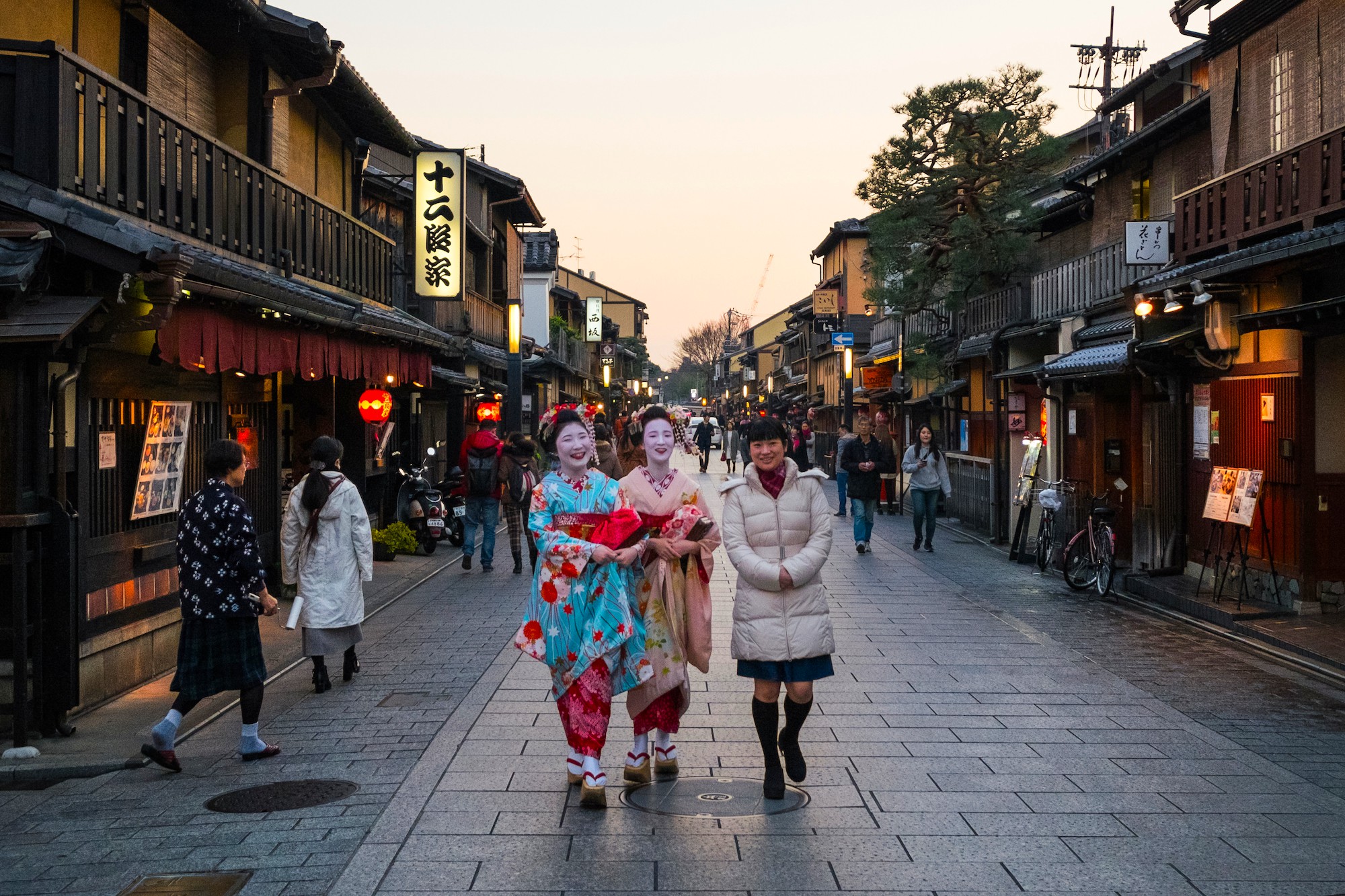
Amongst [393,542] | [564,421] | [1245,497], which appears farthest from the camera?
[393,542]

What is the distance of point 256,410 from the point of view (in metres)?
13.6

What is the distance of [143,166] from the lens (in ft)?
32.5

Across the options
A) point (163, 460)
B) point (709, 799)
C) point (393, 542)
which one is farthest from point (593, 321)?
point (709, 799)

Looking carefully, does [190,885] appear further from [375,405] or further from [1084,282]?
[1084,282]

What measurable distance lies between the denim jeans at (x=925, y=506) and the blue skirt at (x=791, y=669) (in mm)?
13102

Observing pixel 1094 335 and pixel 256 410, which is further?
pixel 1094 335

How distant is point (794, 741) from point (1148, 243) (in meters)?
12.1

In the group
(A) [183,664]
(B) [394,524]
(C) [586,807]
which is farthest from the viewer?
(B) [394,524]

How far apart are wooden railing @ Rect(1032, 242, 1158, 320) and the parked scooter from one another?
10.9 m

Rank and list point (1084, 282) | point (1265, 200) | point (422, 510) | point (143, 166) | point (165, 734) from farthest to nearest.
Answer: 1. point (1084, 282)
2. point (422, 510)
3. point (1265, 200)
4. point (143, 166)
5. point (165, 734)

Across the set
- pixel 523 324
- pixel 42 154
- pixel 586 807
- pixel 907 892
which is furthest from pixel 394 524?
pixel 523 324

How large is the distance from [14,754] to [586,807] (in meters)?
3.80

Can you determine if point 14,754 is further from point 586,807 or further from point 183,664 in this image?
point 586,807

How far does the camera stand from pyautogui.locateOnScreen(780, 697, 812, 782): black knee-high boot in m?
6.37
